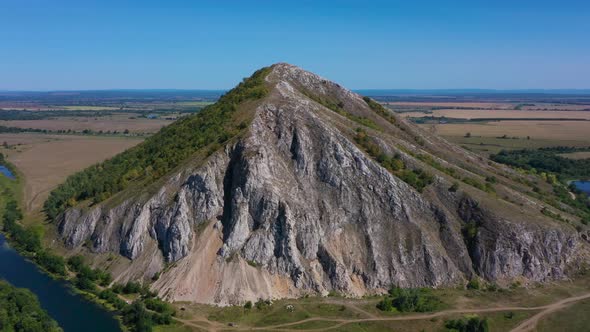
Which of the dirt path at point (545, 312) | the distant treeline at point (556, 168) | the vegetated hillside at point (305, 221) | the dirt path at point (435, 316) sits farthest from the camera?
the distant treeline at point (556, 168)

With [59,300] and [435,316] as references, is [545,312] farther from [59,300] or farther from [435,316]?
[59,300]

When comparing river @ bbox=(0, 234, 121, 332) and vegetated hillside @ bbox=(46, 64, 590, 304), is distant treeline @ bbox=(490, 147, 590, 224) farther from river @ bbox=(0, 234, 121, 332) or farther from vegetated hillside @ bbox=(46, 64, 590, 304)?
river @ bbox=(0, 234, 121, 332)

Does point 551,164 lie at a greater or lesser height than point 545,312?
greater

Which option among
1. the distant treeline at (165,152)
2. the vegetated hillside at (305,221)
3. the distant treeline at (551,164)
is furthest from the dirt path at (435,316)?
the distant treeline at (551,164)

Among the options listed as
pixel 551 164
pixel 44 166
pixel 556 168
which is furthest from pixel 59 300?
pixel 551 164

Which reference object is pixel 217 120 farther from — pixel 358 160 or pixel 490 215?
pixel 490 215

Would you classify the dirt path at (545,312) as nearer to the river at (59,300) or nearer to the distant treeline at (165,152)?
the river at (59,300)

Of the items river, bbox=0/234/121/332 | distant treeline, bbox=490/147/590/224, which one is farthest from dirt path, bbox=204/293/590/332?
distant treeline, bbox=490/147/590/224
